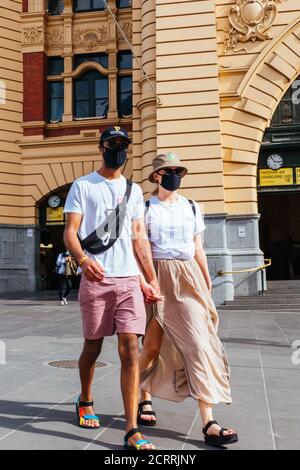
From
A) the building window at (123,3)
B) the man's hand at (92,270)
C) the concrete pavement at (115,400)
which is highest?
the building window at (123,3)

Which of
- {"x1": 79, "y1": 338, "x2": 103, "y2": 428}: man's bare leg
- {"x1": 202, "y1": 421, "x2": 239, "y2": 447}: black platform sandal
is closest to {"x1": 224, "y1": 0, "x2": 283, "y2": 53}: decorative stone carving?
{"x1": 79, "y1": 338, "x2": 103, "y2": 428}: man's bare leg

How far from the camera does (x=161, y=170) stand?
14.0 feet

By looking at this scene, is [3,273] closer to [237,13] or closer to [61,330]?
[61,330]

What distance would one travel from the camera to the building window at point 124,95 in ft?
70.1

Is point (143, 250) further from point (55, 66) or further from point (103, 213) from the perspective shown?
point (55, 66)

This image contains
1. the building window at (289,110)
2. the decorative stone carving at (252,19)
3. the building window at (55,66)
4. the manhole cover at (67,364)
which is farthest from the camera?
the building window at (55,66)

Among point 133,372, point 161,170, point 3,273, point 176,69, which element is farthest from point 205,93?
point 133,372

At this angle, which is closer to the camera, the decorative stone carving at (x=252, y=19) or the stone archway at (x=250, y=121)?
the stone archway at (x=250, y=121)

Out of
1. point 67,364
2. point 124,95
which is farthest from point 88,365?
point 124,95

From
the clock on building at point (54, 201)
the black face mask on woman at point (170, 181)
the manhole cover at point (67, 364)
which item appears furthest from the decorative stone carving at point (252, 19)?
the black face mask on woman at point (170, 181)

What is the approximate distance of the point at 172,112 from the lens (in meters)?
15.9

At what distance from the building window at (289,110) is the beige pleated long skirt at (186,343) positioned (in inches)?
548

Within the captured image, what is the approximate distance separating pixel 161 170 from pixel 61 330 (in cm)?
670

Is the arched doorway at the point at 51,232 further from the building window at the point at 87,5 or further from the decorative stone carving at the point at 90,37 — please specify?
the building window at the point at 87,5
